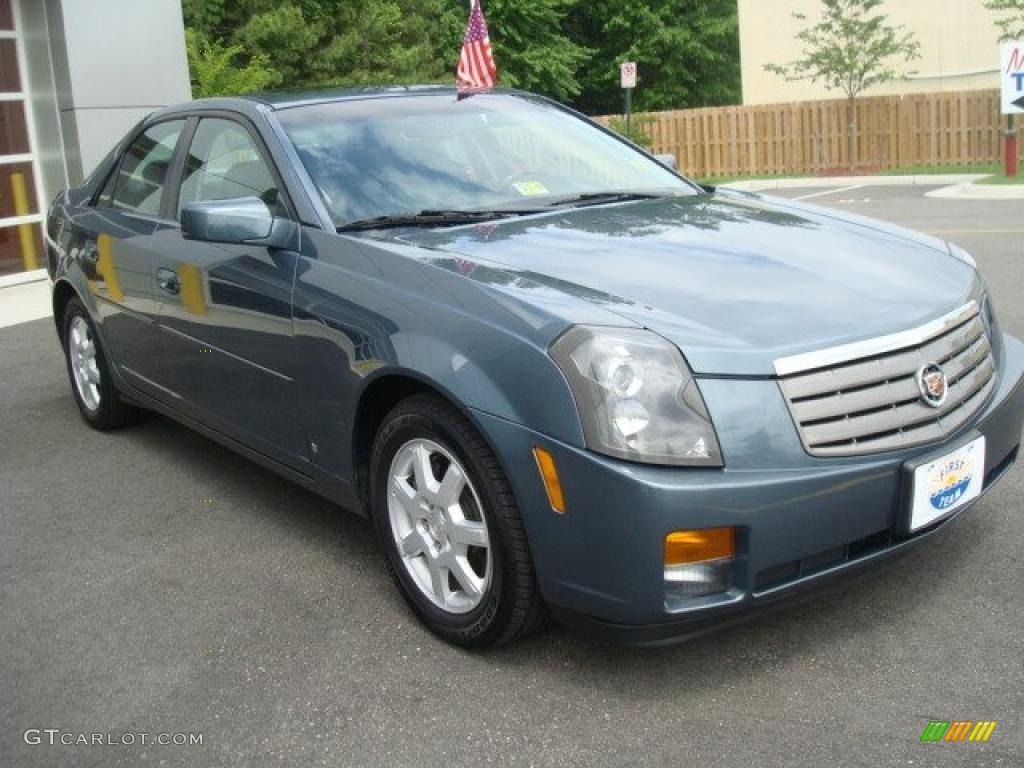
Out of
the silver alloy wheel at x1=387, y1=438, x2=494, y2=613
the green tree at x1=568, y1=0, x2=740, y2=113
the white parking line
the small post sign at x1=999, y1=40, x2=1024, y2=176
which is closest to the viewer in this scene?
the silver alloy wheel at x1=387, y1=438, x2=494, y2=613

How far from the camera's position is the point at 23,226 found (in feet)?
41.7

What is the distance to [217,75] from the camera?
20.3m

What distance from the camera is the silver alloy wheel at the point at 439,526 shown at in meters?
3.14

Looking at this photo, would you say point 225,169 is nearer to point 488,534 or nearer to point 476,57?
point 488,534

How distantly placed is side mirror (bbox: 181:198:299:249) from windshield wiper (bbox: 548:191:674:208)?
897 millimetres

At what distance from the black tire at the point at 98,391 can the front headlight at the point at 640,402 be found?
3310 millimetres

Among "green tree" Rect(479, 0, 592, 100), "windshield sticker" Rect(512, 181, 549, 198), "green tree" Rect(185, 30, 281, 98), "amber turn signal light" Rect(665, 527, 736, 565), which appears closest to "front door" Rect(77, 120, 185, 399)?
"windshield sticker" Rect(512, 181, 549, 198)

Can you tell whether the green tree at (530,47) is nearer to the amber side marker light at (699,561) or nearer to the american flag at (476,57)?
the american flag at (476,57)

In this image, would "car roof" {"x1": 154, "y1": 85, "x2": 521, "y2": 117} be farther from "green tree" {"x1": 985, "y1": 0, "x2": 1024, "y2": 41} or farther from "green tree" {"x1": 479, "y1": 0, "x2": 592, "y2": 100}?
"green tree" {"x1": 479, "y1": 0, "x2": 592, "y2": 100}

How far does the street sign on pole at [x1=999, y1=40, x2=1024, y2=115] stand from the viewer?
1820 cm

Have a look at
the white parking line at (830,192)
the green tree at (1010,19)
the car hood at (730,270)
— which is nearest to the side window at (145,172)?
the car hood at (730,270)

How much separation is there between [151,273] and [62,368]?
312 cm

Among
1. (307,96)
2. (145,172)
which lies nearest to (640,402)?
(307,96)

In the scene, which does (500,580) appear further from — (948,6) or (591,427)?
(948,6)
